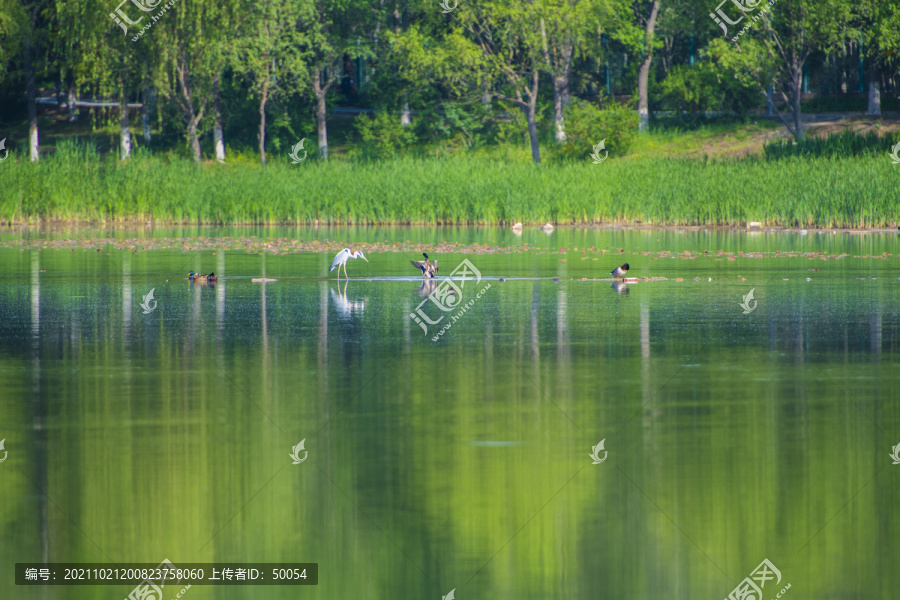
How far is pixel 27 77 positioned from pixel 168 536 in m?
60.2

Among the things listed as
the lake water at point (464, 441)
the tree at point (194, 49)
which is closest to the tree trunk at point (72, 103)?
the tree at point (194, 49)

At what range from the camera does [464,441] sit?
374 inches

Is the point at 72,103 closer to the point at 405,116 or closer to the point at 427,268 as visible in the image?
the point at 405,116

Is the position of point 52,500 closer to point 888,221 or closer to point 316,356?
point 316,356

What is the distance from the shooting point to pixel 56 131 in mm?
71125

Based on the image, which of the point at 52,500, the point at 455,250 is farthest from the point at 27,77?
the point at 52,500

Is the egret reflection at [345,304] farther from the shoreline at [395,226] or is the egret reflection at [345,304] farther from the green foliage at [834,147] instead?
the green foliage at [834,147]

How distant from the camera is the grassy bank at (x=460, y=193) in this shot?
125ft

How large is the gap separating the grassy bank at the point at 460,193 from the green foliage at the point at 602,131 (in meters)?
13.2

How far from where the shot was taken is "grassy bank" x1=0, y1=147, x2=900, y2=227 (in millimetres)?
38125

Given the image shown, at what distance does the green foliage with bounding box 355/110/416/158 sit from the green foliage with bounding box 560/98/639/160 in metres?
10.2

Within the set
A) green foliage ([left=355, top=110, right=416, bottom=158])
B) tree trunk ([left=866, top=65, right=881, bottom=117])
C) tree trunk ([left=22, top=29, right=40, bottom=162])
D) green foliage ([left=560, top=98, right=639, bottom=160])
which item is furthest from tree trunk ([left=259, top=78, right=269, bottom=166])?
tree trunk ([left=866, top=65, right=881, bottom=117])

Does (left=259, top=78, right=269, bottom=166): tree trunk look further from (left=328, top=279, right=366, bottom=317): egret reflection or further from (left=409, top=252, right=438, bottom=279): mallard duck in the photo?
(left=328, top=279, right=366, bottom=317): egret reflection

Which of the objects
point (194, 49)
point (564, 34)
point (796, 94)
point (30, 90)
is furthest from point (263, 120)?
point (796, 94)
